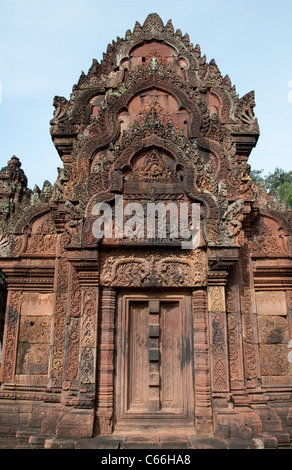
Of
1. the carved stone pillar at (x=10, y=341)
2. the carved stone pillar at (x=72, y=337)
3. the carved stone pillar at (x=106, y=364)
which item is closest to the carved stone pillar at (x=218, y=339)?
the carved stone pillar at (x=106, y=364)

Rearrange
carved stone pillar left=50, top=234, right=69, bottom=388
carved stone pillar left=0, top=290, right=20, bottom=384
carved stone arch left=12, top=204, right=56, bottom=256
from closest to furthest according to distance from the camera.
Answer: carved stone pillar left=50, top=234, right=69, bottom=388
carved stone pillar left=0, top=290, right=20, bottom=384
carved stone arch left=12, top=204, right=56, bottom=256

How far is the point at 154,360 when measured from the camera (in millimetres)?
6762

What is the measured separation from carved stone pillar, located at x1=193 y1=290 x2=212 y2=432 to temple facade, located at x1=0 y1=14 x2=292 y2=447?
2 cm

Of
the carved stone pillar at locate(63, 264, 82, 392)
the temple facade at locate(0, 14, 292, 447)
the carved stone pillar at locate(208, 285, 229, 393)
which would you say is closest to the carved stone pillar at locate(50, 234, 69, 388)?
the temple facade at locate(0, 14, 292, 447)

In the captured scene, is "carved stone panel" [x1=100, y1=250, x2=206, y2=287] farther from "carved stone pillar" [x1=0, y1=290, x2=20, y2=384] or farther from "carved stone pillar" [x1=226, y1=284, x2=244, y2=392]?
"carved stone pillar" [x1=0, y1=290, x2=20, y2=384]

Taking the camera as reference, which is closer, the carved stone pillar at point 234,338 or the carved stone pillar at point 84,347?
the carved stone pillar at point 84,347

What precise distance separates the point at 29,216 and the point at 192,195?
Answer: 3706 millimetres
